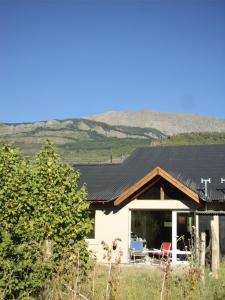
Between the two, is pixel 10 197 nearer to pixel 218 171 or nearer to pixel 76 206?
pixel 76 206

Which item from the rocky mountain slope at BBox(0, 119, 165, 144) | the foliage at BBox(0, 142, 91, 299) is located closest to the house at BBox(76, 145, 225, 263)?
the foliage at BBox(0, 142, 91, 299)

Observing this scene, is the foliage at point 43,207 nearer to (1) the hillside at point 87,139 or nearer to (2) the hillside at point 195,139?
(1) the hillside at point 87,139

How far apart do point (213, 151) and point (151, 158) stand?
3.26 meters

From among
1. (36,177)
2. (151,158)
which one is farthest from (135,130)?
(36,177)

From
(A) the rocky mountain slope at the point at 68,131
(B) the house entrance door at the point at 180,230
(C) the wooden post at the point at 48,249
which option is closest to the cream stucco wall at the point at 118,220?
(B) the house entrance door at the point at 180,230

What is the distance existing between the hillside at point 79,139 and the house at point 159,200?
41.2 metres

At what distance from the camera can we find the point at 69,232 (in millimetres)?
11250

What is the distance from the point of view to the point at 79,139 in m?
120

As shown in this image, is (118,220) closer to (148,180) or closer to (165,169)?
(148,180)

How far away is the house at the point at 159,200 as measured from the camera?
19.2 meters

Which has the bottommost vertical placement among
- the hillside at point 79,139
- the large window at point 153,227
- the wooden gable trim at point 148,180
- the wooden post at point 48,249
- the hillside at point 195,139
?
the wooden post at point 48,249

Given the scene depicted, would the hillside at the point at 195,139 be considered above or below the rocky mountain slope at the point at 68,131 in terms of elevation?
below

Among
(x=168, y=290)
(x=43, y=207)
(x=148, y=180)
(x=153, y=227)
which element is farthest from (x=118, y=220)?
(x=168, y=290)

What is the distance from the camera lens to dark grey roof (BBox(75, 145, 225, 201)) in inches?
808
